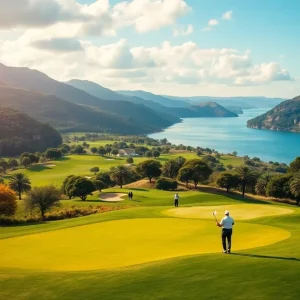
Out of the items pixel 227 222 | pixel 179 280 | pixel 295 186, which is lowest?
pixel 295 186

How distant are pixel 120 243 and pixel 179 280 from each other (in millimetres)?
9005

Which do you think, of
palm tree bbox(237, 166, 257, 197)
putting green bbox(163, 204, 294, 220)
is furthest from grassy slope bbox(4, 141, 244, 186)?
putting green bbox(163, 204, 294, 220)

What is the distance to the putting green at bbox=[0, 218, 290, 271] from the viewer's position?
1741 centimetres

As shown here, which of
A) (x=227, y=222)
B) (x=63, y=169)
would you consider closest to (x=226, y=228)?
(x=227, y=222)

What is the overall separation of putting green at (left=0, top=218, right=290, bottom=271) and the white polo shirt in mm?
2290

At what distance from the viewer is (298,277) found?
11992mm

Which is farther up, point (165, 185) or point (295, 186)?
point (295, 186)

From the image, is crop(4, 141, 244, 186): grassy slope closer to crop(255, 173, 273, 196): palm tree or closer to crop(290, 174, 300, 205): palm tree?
crop(255, 173, 273, 196): palm tree

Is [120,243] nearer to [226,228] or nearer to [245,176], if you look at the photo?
[226,228]

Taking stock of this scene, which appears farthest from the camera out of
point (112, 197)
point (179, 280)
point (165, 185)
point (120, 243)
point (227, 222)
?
point (165, 185)

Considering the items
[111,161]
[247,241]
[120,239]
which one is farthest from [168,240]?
[111,161]

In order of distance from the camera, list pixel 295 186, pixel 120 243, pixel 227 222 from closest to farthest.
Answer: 1. pixel 227 222
2. pixel 120 243
3. pixel 295 186

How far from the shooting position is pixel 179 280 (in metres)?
12.5

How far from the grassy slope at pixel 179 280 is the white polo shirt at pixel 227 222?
1.22 meters
